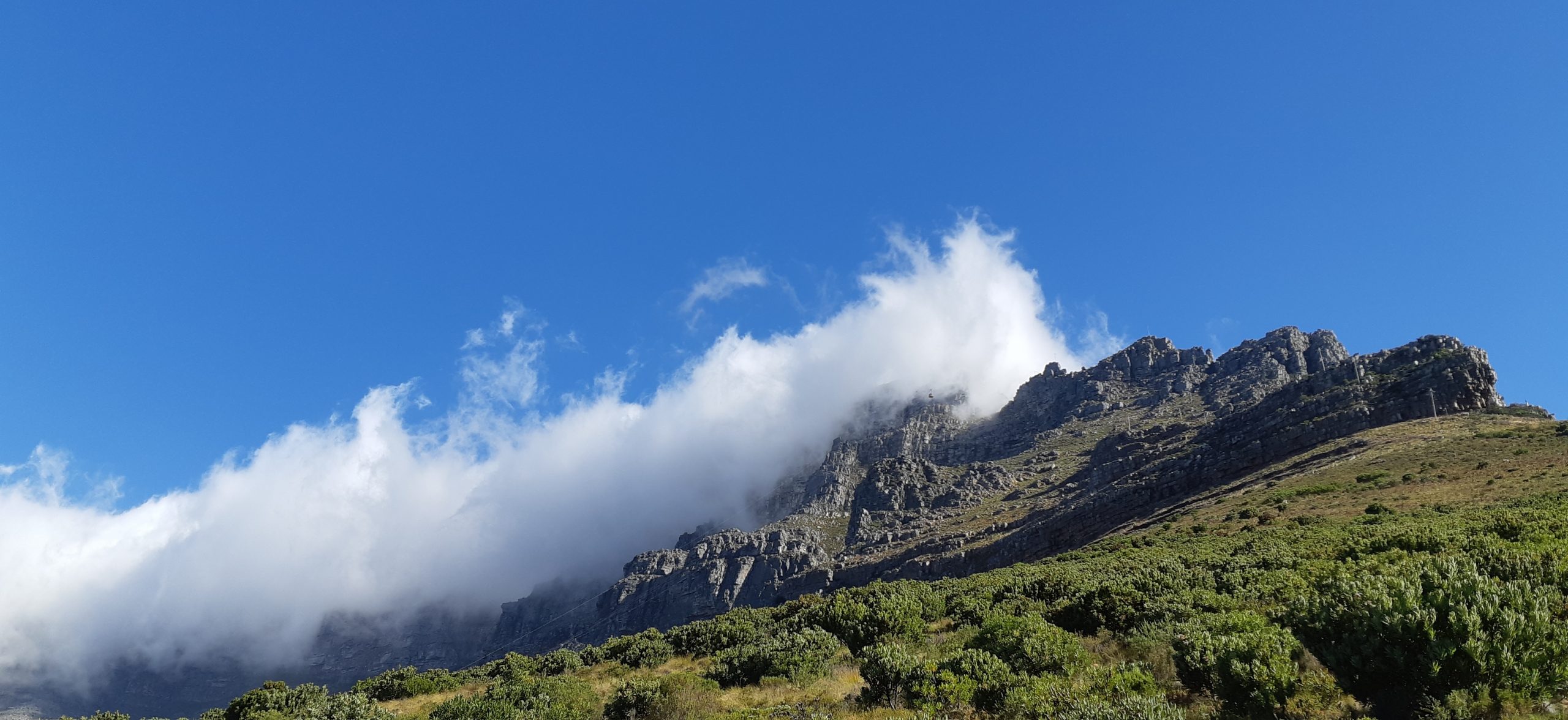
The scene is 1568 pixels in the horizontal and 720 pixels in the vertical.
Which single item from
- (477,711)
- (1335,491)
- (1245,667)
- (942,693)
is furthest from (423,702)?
(1335,491)

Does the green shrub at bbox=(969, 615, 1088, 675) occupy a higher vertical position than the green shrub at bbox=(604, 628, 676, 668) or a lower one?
higher

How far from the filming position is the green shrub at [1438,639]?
35.1 ft

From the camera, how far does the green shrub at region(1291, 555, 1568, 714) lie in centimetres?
1071

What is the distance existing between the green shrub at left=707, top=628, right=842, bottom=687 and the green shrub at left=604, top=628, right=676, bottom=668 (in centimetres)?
Answer: 691

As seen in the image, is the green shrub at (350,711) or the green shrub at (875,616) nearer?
the green shrub at (350,711)

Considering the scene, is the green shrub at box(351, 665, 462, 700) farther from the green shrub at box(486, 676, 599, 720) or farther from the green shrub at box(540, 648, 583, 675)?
the green shrub at box(486, 676, 599, 720)

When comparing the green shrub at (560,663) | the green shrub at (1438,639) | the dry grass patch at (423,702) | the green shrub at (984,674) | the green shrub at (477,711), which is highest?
the green shrub at (1438,639)

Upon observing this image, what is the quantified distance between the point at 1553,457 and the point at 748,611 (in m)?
65.4

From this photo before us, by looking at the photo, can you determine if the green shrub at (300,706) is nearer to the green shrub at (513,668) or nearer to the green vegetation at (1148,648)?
the green vegetation at (1148,648)

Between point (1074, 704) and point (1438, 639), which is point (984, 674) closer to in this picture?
point (1074, 704)

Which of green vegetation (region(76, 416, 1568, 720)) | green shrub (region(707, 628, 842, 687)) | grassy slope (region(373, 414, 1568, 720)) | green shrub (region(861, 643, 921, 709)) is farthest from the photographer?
green shrub (region(707, 628, 842, 687))

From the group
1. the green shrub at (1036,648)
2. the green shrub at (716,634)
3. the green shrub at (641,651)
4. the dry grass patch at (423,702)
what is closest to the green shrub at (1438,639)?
the green shrub at (1036,648)

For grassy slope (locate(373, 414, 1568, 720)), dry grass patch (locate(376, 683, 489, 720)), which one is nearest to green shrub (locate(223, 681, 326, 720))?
dry grass patch (locate(376, 683, 489, 720))

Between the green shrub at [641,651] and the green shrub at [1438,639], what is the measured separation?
25.1 metres
